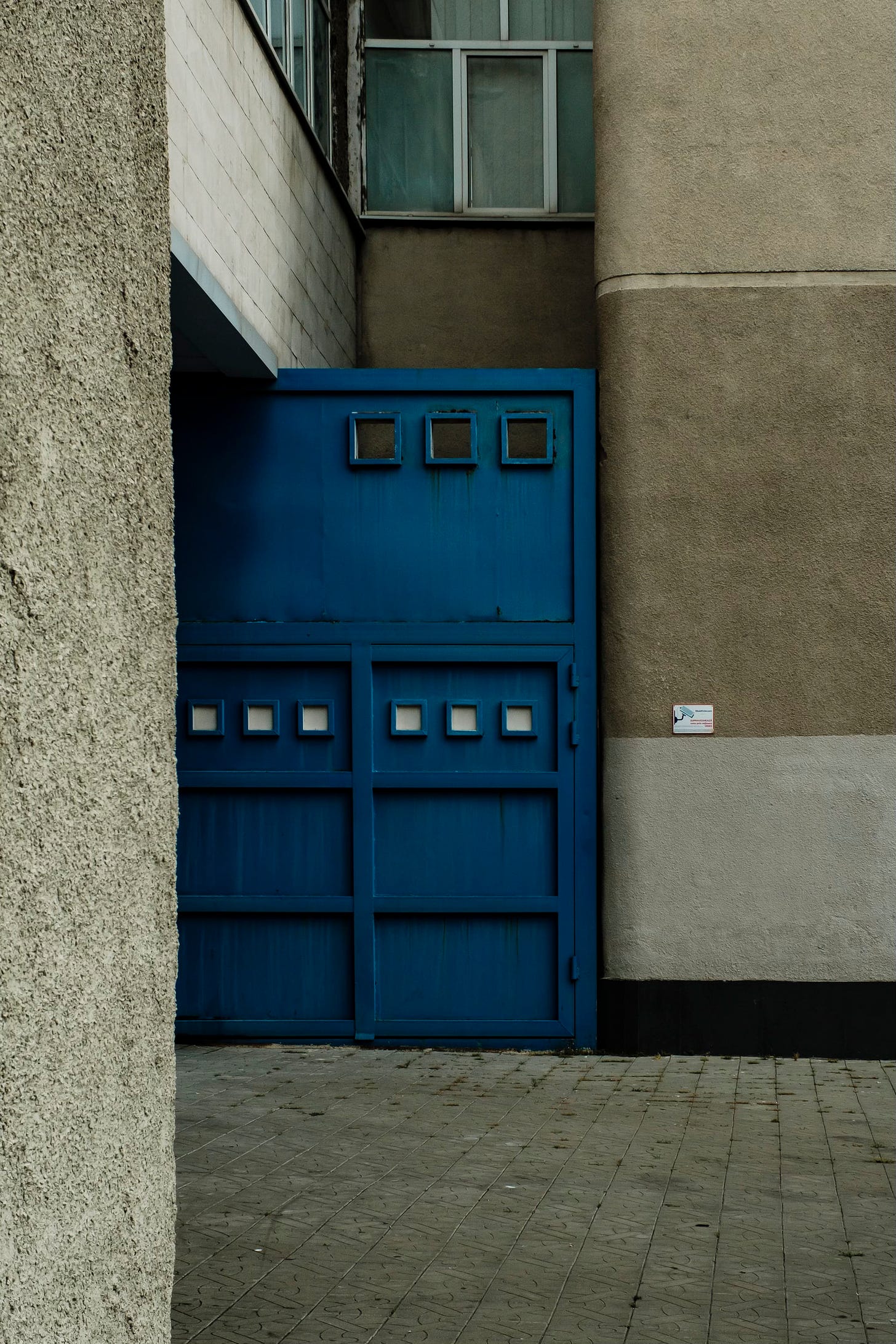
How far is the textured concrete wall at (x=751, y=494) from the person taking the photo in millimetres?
7887

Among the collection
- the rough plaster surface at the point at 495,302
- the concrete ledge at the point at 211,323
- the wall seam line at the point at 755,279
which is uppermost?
the rough plaster surface at the point at 495,302

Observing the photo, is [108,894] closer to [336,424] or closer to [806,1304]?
[806,1304]

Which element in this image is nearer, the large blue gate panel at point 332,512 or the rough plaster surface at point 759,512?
the rough plaster surface at point 759,512

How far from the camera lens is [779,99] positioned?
8.01 meters

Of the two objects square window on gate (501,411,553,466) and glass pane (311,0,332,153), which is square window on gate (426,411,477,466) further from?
glass pane (311,0,332,153)

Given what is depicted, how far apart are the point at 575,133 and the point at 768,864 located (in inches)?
213

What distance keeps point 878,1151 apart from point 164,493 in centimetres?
510

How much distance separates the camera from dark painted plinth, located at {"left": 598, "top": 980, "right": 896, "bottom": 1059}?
25.8 feet

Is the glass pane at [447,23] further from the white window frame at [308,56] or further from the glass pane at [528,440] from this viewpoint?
the glass pane at [528,440]

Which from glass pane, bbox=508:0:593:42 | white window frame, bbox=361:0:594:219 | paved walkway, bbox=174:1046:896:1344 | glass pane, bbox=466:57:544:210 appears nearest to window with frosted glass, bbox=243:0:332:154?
white window frame, bbox=361:0:594:219

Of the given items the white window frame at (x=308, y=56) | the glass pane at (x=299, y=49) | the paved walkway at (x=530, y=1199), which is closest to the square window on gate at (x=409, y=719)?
the paved walkway at (x=530, y=1199)

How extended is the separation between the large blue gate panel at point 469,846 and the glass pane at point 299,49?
167 inches

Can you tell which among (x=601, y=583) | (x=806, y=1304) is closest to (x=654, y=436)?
(x=601, y=583)

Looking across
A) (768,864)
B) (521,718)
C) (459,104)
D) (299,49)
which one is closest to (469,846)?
(521,718)
